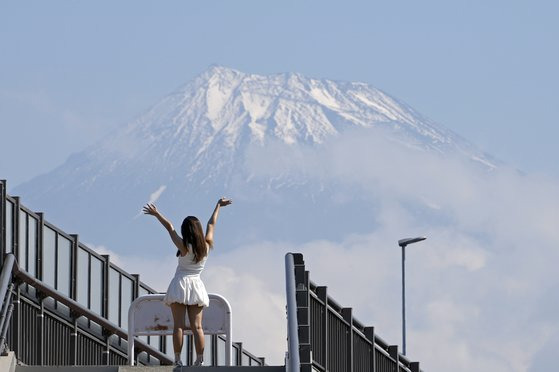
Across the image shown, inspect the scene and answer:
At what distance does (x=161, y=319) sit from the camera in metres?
19.0

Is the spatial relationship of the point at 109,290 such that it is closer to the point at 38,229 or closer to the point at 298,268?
the point at 38,229

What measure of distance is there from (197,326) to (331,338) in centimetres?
324

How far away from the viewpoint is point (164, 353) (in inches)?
1048

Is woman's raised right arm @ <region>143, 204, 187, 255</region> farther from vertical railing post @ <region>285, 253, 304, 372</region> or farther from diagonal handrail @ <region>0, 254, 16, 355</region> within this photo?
diagonal handrail @ <region>0, 254, 16, 355</region>

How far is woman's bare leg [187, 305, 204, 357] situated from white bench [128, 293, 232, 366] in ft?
2.60

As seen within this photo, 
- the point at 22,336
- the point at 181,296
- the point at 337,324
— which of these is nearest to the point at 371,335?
the point at 337,324

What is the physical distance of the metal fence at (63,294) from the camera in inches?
899

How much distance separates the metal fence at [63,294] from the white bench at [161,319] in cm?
229

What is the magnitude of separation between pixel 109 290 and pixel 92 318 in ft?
12.8

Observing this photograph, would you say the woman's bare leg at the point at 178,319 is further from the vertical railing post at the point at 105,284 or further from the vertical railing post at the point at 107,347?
the vertical railing post at the point at 105,284

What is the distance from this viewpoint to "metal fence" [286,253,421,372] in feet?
60.3

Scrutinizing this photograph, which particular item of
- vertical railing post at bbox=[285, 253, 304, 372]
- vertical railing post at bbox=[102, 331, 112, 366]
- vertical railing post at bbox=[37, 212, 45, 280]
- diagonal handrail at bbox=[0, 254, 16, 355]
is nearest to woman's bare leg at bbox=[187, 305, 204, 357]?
vertical railing post at bbox=[285, 253, 304, 372]

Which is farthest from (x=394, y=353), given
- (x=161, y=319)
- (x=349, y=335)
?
(x=161, y=319)

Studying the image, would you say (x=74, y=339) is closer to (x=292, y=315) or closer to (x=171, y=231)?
(x=292, y=315)
